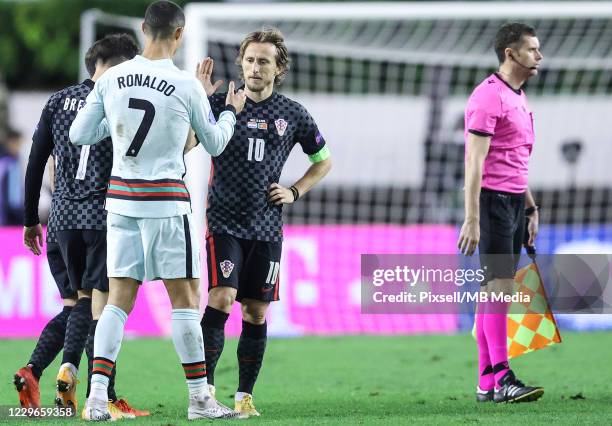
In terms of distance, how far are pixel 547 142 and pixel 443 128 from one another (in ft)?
5.89

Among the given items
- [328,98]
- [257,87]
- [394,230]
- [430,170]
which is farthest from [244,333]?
[328,98]

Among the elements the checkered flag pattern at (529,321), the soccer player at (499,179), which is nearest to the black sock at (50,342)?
the soccer player at (499,179)

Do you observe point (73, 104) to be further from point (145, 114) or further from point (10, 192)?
point (10, 192)

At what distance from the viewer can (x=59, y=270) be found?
289 inches

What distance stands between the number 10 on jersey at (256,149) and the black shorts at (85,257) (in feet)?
2.99

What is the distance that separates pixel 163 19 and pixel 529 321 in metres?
3.21

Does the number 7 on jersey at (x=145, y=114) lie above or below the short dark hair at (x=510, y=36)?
below

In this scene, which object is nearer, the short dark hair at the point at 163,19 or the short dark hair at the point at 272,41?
the short dark hair at the point at 163,19

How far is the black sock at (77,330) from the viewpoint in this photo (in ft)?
22.5

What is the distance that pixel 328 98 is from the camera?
845 inches

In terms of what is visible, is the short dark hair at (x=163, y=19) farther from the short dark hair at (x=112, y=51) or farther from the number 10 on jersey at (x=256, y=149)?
the number 10 on jersey at (x=256, y=149)

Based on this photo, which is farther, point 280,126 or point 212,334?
point 280,126
